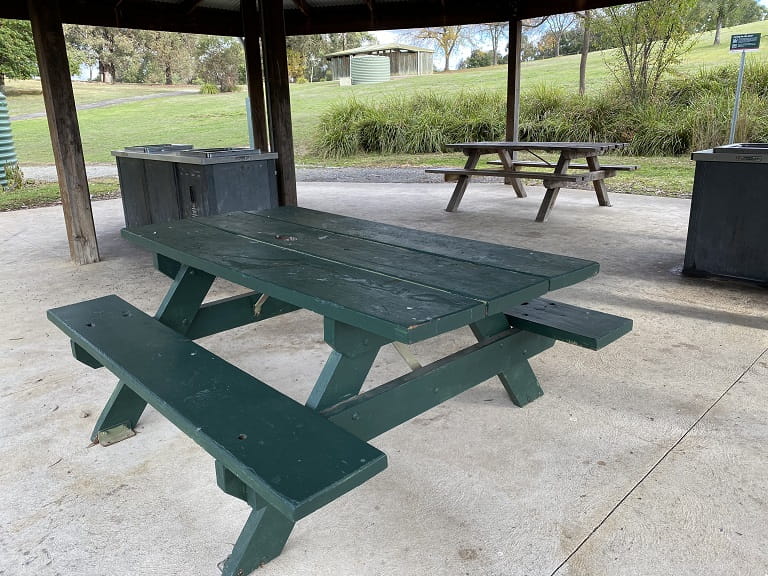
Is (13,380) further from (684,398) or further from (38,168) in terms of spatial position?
(38,168)

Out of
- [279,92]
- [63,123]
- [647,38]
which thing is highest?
[647,38]

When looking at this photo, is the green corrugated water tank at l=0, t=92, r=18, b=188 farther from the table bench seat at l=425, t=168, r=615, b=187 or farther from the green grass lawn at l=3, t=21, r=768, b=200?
the table bench seat at l=425, t=168, r=615, b=187

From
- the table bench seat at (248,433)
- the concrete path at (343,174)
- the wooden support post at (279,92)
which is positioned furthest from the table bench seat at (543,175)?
the table bench seat at (248,433)

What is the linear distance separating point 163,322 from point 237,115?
23156 millimetres

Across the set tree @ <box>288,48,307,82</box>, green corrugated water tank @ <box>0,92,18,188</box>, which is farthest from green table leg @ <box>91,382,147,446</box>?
tree @ <box>288,48,307,82</box>

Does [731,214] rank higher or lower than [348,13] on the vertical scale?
lower

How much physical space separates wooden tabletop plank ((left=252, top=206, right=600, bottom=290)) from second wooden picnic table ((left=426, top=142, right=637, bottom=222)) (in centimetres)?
395

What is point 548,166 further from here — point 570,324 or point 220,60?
point 220,60

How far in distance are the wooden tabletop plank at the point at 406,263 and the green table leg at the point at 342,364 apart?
23 cm

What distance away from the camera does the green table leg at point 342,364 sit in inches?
66.1

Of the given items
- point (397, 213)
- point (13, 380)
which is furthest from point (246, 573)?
point (397, 213)

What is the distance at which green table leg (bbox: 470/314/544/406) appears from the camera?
7.39 ft

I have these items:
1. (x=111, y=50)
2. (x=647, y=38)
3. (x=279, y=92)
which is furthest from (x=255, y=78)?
(x=111, y=50)

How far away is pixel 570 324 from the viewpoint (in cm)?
216
